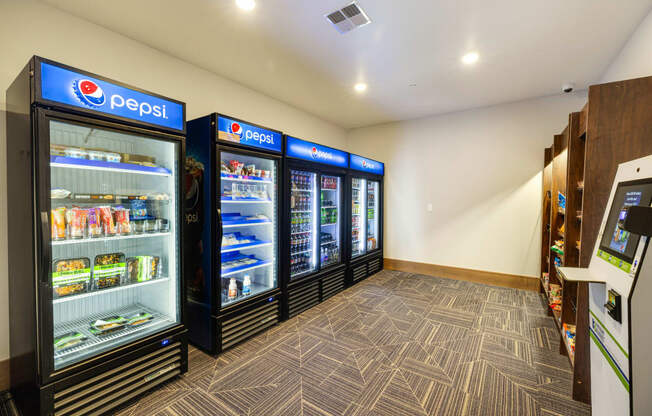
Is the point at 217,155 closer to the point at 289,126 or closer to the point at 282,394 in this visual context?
the point at 282,394

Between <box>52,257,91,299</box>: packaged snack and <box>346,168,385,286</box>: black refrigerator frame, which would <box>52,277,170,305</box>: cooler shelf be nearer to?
<box>52,257,91,299</box>: packaged snack

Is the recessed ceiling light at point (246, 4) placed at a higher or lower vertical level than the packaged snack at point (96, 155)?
higher

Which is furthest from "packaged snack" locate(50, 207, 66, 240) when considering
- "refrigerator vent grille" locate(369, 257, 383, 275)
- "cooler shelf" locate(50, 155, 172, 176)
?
"refrigerator vent grille" locate(369, 257, 383, 275)

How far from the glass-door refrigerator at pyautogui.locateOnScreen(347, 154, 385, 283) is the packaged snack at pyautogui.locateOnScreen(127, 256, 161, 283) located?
2668mm

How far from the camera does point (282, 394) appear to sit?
6.70ft

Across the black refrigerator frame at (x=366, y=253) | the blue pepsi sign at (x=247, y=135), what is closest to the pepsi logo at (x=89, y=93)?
the blue pepsi sign at (x=247, y=135)

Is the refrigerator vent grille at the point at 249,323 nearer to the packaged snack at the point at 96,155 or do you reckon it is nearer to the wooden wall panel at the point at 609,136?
the packaged snack at the point at 96,155

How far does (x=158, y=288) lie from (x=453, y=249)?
459 cm

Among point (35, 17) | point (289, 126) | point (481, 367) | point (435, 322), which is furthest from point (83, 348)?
point (289, 126)

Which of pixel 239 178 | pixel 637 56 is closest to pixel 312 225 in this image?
pixel 239 178

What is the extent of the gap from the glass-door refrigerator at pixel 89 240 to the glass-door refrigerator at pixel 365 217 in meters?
2.67

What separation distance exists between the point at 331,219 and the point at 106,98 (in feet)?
10.0

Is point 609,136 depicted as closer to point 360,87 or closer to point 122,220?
point 360,87

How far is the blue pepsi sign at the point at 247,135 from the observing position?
8.08 feet
